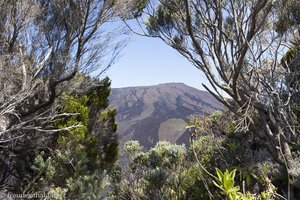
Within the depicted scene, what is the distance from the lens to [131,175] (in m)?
6.59

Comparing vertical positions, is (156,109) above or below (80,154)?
above

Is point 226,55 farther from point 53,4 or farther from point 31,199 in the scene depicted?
point 31,199

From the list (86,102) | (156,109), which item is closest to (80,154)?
(86,102)

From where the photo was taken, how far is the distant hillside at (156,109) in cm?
3231

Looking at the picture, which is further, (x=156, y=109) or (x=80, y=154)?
(x=156, y=109)

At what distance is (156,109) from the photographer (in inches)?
1781

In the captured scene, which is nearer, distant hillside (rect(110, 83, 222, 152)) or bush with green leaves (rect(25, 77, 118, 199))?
bush with green leaves (rect(25, 77, 118, 199))

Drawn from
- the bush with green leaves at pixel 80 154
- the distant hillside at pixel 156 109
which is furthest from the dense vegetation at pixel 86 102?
the distant hillside at pixel 156 109

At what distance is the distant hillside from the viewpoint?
106 feet

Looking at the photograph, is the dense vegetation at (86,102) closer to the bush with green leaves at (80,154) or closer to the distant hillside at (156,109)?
the bush with green leaves at (80,154)

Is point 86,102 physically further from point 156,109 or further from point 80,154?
point 156,109

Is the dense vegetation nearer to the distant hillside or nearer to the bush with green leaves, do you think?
the bush with green leaves

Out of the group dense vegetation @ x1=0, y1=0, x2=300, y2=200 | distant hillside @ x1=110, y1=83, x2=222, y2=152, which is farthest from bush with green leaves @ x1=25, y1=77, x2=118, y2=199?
distant hillside @ x1=110, y1=83, x2=222, y2=152

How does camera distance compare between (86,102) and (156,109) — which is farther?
(156,109)
